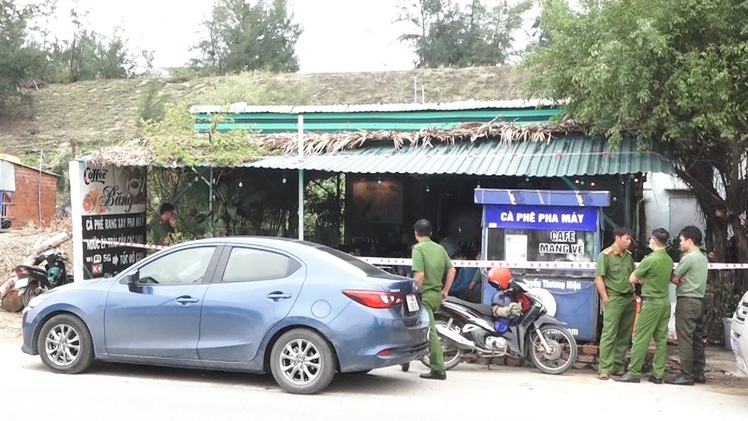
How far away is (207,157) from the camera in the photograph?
35.7 feet

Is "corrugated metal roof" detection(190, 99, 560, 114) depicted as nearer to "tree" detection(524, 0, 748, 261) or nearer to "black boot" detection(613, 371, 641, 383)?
"tree" detection(524, 0, 748, 261)

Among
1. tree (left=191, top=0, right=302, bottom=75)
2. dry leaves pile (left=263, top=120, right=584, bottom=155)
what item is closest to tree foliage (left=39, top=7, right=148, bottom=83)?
tree (left=191, top=0, right=302, bottom=75)

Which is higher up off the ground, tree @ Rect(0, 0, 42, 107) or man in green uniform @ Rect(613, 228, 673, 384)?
tree @ Rect(0, 0, 42, 107)

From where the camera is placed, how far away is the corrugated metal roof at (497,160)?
9.80 m

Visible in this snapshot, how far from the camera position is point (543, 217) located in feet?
30.2

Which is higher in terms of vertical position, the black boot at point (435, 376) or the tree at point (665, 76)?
the tree at point (665, 76)

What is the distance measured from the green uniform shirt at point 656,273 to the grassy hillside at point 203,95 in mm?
14665

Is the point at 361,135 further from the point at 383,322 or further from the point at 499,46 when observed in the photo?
the point at 499,46

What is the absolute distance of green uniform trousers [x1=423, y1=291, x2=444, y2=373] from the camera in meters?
7.61

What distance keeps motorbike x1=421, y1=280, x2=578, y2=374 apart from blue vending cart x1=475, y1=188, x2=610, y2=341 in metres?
0.73

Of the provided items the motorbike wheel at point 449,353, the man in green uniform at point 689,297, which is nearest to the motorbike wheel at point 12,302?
the motorbike wheel at point 449,353

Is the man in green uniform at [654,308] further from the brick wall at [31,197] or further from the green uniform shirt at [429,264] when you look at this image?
the brick wall at [31,197]

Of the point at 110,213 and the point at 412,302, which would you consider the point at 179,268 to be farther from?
the point at 110,213

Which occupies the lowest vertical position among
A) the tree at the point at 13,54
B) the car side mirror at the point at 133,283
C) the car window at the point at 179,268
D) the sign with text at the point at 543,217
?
the car side mirror at the point at 133,283
